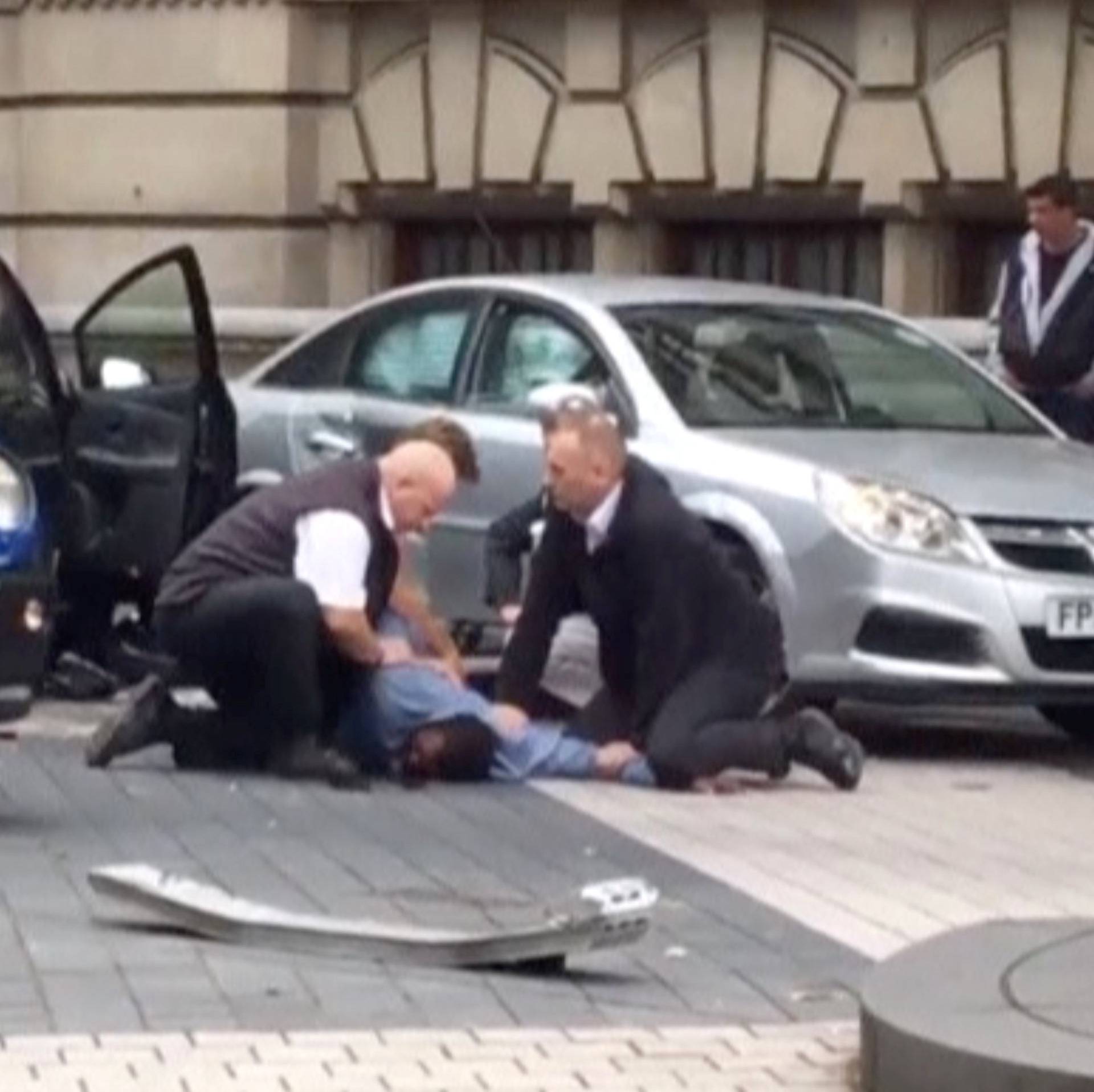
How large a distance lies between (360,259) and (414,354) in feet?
25.2

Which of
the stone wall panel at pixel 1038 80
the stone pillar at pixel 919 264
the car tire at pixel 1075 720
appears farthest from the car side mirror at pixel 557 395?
the stone pillar at pixel 919 264

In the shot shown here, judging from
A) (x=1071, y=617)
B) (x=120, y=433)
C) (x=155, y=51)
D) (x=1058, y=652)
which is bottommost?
(x=1058, y=652)

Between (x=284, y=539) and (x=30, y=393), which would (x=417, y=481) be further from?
(x=30, y=393)

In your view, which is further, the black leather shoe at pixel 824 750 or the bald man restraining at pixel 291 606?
the black leather shoe at pixel 824 750

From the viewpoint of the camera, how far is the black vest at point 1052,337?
18547 mm

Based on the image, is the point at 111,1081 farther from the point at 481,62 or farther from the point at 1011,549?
the point at 481,62

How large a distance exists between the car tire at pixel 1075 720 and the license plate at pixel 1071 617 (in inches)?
35.0

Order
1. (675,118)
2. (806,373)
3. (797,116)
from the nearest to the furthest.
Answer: (806,373) → (797,116) → (675,118)

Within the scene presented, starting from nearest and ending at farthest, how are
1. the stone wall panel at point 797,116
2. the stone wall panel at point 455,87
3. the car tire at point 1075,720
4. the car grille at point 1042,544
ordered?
the car grille at point 1042,544 → the car tire at point 1075,720 → the stone wall panel at point 797,116 → the stone wall panel at point 455,87

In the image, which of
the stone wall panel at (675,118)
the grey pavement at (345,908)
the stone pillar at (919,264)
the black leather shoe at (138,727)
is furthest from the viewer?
the stone wall panel at (675,118)

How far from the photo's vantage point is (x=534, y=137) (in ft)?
81.7

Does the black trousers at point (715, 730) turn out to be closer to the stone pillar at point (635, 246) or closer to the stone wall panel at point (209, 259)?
the stone pillar at point (635, 246)

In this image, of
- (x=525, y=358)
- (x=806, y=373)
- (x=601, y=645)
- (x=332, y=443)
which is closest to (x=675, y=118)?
(x=332, y=443)

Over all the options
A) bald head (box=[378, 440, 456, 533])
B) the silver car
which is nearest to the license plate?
the silver car
